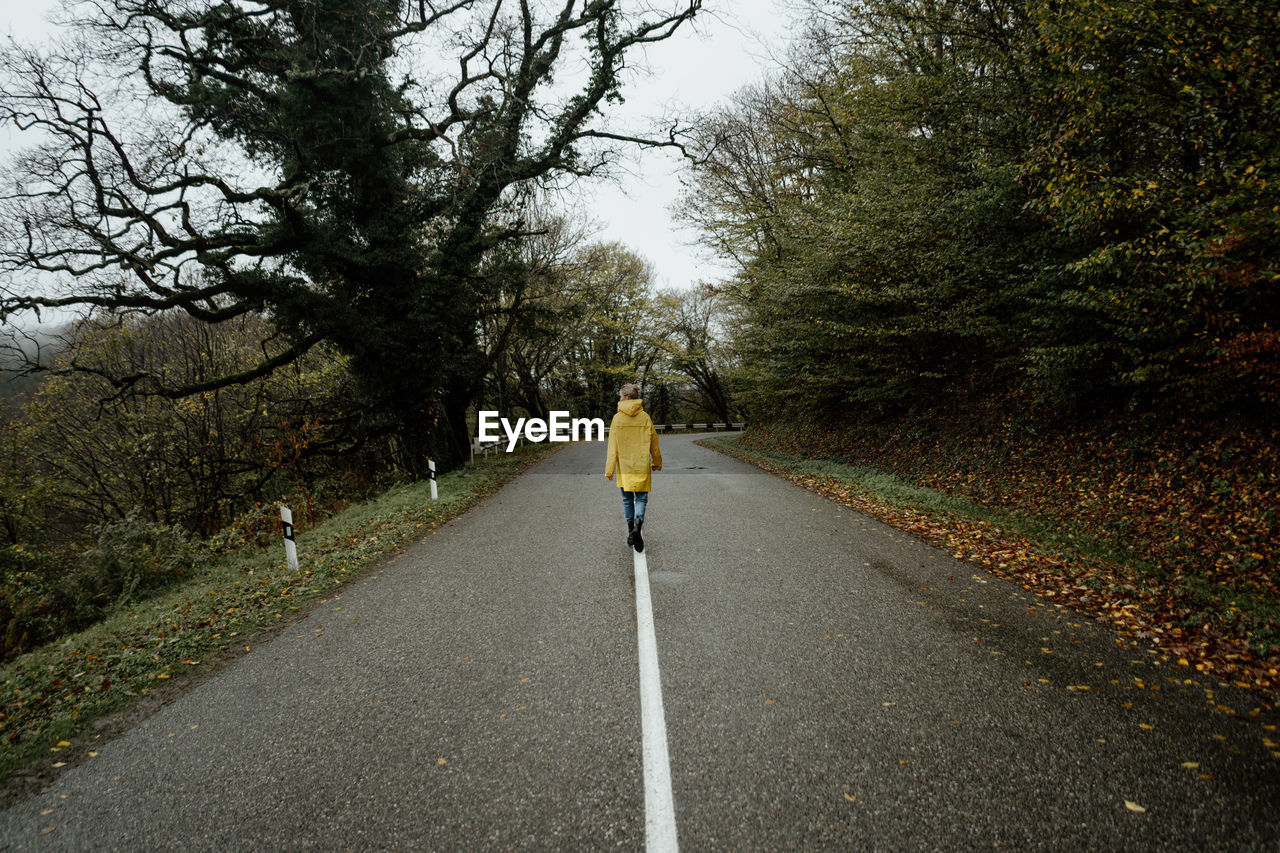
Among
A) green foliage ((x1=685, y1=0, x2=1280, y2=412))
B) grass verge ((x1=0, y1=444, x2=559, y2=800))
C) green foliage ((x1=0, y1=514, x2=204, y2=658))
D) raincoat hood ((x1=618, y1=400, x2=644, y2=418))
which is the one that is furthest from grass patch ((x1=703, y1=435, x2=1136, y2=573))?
green foliage ((x1=0, y1=514, x2=204, y2=658))

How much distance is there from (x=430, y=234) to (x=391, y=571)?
31.1ft

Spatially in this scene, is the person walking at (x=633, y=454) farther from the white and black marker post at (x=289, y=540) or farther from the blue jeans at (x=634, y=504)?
the white and black marker post at (x=289, y=540)

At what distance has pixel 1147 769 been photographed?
2.55m

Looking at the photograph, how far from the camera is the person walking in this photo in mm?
6113

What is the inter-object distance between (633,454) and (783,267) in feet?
31.1

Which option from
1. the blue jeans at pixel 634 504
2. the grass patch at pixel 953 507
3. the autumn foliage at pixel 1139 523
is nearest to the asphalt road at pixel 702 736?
the autumn foliage at pixel 1139 523

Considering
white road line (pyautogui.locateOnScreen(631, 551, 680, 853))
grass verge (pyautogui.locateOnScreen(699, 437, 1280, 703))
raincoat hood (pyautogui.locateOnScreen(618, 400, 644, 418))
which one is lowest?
grass verge (pyautogui.locateOnScreen(699, 437, 1280, 703))

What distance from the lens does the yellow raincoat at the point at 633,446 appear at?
611 centimetres

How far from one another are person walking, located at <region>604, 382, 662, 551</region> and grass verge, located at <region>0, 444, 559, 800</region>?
10.9 ft

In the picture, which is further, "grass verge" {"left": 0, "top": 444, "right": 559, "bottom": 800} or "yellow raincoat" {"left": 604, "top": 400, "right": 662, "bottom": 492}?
"yellow raincoat" {"left": 604, "top": 400, "right": 662, "bottom": 492}

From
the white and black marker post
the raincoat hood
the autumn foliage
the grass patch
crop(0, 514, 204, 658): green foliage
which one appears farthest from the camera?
crop(0, 514, 204, 658): green foliage

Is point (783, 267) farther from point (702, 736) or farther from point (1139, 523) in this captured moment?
point (702, 736)

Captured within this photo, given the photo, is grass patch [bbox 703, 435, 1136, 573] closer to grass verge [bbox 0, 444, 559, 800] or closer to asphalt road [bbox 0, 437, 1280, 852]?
asphalt road [bbox 0, 437, 1280, 852]

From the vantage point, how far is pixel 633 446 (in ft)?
20.2
